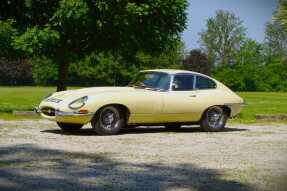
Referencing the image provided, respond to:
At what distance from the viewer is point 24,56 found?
23.4m

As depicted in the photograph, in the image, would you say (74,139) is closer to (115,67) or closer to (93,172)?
(93,172)

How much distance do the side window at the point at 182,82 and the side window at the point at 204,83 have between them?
0.17 meters

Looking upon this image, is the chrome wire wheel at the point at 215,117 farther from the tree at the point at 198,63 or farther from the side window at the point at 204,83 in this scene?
the tree at the point at 198,63

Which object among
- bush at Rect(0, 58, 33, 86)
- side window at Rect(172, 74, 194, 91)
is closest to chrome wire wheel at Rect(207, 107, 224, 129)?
side window at Rect(172, 74, 194, 91)

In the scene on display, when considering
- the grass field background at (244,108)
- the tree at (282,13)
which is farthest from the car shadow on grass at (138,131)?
the tree at (282,13)

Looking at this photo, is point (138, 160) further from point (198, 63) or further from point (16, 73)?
point (16, 73)

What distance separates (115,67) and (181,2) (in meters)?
57.6

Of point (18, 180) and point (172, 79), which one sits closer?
point (18, 180)

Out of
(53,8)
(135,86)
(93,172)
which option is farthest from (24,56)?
(93,172)

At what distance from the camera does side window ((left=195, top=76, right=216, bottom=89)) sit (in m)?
13.8

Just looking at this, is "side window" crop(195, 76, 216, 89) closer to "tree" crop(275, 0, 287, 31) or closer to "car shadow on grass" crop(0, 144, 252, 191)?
"car shadow on grass" crop(0, 144, 252, 191)

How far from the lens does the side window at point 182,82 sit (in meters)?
13.4

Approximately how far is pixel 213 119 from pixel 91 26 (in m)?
8.74

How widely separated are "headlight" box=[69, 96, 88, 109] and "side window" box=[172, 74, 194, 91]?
7.48 feet
